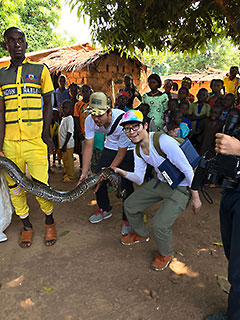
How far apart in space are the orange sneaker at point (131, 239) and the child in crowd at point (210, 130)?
8.44ft

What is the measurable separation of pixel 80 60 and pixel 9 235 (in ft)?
25.4

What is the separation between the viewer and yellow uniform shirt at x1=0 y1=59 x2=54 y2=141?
283 cm

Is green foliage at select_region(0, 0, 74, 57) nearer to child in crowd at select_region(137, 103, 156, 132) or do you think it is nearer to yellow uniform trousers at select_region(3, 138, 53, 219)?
child in crowd at select_region(137, 103, 156, 132)

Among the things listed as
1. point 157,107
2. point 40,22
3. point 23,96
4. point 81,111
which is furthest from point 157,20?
point 40,22

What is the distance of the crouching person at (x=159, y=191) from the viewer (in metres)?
2.58

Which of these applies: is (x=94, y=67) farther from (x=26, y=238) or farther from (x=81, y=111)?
(x=26, y=238)

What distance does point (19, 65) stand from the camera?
9.39ft

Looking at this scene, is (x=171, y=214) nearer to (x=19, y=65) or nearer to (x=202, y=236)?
(x=202, y=236)

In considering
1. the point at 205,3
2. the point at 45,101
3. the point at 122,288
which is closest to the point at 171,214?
the point at 122,288

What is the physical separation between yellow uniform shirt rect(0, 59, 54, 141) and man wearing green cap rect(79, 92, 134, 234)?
24.4 inches

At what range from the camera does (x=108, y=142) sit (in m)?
3.56

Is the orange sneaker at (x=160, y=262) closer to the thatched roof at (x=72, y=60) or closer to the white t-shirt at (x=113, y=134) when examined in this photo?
the white t-shirt at (x=113, y=134)

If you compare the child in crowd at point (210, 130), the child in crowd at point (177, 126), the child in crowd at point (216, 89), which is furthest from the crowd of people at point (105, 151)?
the child in crowd at point (216, 89)

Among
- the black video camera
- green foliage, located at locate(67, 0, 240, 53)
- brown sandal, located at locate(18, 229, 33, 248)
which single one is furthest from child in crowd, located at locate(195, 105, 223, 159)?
brown sandal, located at locate(18, 229, 33, 248)
